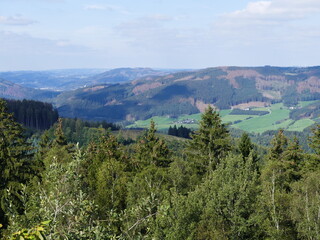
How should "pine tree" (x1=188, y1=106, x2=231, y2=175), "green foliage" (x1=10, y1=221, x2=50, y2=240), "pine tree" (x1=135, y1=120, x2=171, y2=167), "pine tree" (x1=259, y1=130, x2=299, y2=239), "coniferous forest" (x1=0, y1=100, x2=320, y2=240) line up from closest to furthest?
"green foliage" (x1=10, y1=221, x2=50, y2=240)
"coniferous forest" (x1=0, y1=100, x2=320, y2=240)
"pine tree" (x1=259, y1=130, x2=299, y2=239)
"pine tree" (x1=188, y1=106, x2=231, y2=175)
"pine tree" (x1=135, y1=120, x2=171, y2=167)

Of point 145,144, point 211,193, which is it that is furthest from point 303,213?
point 145,144

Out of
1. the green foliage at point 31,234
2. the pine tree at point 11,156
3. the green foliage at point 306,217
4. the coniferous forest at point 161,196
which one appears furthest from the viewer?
the pine tree at point 11,156

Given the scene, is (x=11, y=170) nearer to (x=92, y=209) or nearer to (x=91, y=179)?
(x=91, y=179)

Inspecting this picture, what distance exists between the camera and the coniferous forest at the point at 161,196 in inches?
483

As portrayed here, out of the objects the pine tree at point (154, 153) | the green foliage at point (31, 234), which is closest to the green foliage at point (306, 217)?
the green foliage at point (31, 234)

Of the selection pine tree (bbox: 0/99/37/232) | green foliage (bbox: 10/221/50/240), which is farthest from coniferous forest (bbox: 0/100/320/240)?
pine tree (bbox: 0/99/37/232)

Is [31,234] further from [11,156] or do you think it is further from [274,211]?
[11,156]

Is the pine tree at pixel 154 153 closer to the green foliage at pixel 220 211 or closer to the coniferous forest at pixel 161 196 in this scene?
the coniferous forest at pixel 161 196

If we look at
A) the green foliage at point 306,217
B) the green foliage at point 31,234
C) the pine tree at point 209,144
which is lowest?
the green foliage at point 306,217

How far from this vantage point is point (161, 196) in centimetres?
3038

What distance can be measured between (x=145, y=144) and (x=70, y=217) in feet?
147

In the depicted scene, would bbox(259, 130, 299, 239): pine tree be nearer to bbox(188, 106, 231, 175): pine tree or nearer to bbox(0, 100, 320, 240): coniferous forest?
bbox(0, 100, 320, 240): coniferous forest

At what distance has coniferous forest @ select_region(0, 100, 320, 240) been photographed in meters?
12.3

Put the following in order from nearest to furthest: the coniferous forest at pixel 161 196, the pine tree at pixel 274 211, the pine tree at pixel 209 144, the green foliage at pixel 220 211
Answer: the coniferous forest at pixel 161 196 < the green foliage at pixel 220 211 < the pine tree at pixel 274 211 < the pine tree at pixel 209 144
